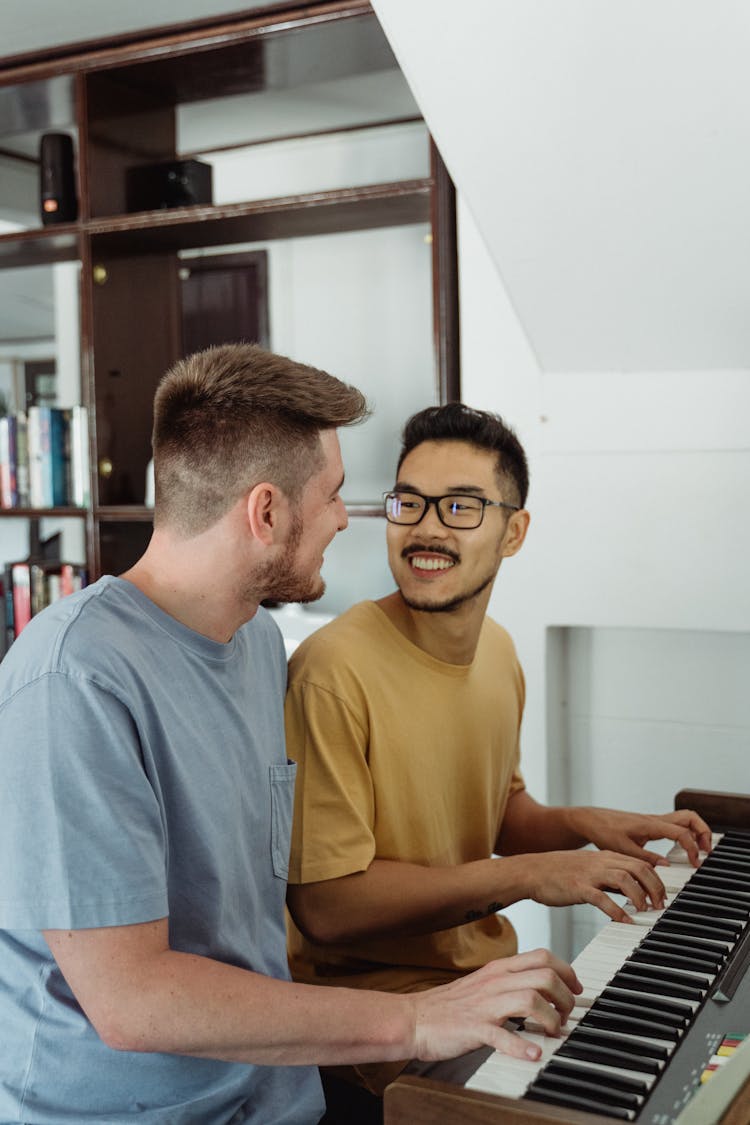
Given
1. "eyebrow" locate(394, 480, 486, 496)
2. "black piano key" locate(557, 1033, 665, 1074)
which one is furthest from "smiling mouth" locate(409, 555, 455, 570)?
"black piano key" locate(557, 1033, 665, 1074)

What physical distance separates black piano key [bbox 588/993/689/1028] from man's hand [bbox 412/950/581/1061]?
61 mm

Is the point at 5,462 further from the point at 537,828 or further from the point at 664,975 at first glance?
the point at 664,975

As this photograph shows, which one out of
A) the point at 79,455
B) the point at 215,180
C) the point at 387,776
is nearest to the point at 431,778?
the point at 387,776

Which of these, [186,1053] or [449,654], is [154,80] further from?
[186,1053]

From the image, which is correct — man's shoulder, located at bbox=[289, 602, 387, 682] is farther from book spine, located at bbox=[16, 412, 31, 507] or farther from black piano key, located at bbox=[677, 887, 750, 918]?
book spine, located at bbox=[16, 412, 31, 507]

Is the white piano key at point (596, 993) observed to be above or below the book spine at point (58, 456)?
below

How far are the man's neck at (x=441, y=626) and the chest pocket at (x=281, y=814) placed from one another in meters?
0.36

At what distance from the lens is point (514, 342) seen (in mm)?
2434

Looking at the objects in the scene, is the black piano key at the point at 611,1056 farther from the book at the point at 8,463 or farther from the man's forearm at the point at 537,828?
the book at the point at 8,463

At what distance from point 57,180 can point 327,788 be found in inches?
77.8

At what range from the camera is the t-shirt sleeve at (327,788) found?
1581 mm

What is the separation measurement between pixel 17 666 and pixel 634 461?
4.74 feet

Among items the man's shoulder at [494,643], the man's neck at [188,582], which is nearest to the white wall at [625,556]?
the man's shoulder at [494,643]

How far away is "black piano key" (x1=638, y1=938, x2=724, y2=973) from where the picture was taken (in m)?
1.30
